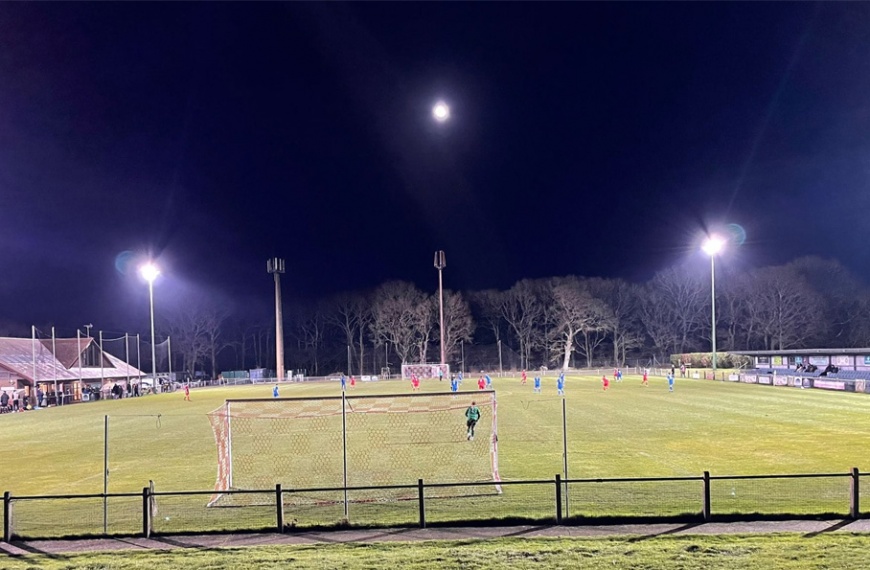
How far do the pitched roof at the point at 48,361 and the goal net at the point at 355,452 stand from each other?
32.4 metres

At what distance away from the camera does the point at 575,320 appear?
90.7 m

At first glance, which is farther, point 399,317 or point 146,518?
point 399,317

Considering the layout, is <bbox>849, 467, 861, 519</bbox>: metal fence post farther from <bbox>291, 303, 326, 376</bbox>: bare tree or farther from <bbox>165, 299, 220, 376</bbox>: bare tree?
<bbox>291, 303, 326, 376</bbox>: bare tree

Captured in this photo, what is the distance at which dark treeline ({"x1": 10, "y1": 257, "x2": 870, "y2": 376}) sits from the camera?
8414 centimetres

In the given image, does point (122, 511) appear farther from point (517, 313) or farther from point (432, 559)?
point (517, 313)

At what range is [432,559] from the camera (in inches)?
352

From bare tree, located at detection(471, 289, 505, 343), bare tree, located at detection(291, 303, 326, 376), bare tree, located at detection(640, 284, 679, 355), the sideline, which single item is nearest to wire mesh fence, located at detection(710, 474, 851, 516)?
the sideline

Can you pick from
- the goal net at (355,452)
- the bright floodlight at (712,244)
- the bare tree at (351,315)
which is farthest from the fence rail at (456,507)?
the bare tree at (351,315)

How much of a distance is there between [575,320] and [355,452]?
7440 centimetres

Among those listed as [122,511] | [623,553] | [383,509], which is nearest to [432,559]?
[623,553]

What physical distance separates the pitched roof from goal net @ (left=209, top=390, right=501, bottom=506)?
32400 mm

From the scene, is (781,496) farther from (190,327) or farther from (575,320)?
(190,327)

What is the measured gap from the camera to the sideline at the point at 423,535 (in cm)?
1013

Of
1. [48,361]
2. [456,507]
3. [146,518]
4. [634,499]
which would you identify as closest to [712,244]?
[634,499]
